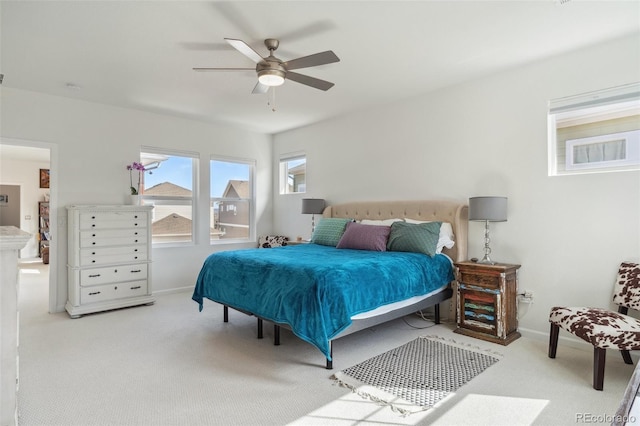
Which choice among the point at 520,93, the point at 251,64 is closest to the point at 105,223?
the point at 251,64

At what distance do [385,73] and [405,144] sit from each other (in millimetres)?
1120

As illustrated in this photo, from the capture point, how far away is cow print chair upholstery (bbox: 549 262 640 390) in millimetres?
2381

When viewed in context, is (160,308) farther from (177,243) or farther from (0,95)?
(0,95)

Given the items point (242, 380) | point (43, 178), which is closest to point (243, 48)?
point (242, 380)

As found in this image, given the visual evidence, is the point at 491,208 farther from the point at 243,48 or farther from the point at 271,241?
the point at 271,241

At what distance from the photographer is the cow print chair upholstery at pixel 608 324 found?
7.81 feet

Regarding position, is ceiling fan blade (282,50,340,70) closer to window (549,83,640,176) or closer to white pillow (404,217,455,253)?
white pillow (404,217,455,253)

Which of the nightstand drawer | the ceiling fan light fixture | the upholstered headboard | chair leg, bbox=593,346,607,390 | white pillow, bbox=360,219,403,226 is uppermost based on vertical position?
the ceiling fan light fixture

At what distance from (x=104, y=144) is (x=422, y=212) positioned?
423 cm

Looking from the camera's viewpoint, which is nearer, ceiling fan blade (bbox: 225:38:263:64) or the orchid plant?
ceiling fan blade (bbox: 225:38:263:64)

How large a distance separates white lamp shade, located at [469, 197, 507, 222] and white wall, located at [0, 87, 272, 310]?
4073 mm

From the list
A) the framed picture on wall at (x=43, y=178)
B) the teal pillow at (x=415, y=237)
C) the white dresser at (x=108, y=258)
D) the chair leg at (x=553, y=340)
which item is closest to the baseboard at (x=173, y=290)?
the white dresser at (x=108, y=258)

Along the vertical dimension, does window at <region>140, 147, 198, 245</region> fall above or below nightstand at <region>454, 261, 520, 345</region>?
above

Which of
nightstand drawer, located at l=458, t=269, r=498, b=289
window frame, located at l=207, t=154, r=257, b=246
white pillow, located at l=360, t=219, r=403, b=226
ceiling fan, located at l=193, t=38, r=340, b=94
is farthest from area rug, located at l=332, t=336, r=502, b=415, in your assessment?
window frame, located at l=207, t=154, r=257, b=246
